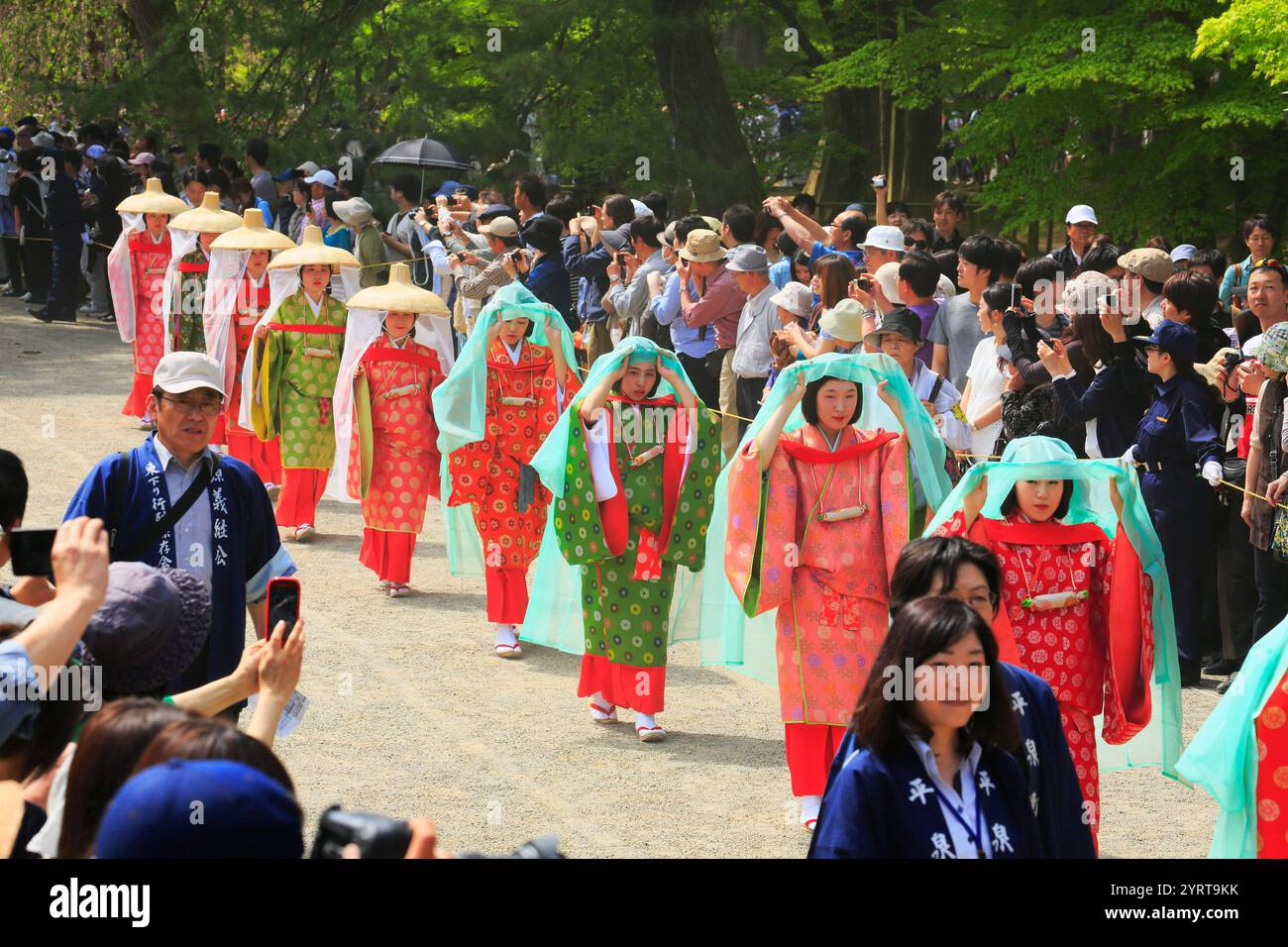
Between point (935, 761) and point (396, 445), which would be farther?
point (396, 445)

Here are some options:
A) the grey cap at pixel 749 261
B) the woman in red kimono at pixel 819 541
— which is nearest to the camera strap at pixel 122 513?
the woman in red kimono at pixel 819 541

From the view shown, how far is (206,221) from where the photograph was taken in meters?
13.2

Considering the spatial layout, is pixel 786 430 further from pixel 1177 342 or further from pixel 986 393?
pixel 1177 342

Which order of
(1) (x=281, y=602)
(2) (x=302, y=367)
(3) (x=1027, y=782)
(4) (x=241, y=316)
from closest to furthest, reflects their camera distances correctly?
1. (3) (x=1027, y=782)
2. (1) (x=281, y=602)
3. (2) (x=302, y=367)
4. (4) (x=241, y=316)

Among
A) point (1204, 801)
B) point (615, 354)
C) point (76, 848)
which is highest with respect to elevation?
point (615, 354)

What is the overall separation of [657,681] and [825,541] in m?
1.59

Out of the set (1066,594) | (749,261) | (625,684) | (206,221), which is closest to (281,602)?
(1066,594)

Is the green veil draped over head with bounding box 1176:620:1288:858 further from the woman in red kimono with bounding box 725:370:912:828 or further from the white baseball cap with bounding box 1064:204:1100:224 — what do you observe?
the white baseball cap with bounding box 1064:204:1100:224

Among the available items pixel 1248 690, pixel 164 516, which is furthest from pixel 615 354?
pixel 1248 690

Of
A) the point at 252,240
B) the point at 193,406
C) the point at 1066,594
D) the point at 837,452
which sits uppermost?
the point at 252,240

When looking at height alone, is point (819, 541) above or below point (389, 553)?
above

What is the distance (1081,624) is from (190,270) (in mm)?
8932

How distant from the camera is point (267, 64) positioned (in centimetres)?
2050

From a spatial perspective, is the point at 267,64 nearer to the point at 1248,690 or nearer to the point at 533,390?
the point at 533,390
